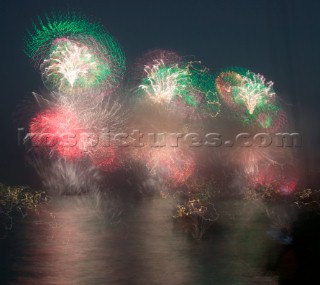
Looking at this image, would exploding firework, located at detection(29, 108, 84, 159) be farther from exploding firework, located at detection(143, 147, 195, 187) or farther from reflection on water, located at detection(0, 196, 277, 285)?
reflection on water, located at detection(0, 196, 277, 285)

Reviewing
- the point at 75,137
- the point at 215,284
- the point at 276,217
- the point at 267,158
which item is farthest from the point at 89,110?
the point at 215,284

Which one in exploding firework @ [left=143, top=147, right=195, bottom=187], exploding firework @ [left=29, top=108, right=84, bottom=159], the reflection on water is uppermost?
exploding firework @ [left=29, top=108, right=84, bottom=159]

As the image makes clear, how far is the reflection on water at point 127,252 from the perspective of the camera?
930cm

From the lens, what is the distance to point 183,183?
72.7ft

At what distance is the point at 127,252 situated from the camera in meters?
11.2

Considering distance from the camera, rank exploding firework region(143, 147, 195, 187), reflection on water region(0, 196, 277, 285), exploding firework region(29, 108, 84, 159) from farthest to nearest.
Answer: exploding firework region(143, 147, 195, 187)
exploding firework region(29, 108, 84, 159)
reflection on water region(0, 196, 277, 285)

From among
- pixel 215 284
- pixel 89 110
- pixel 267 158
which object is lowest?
pixel 215 284

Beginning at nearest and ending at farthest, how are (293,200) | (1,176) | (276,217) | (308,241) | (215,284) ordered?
(215,284) < (308,241) < (276,217) < (293,200) < (1,176)

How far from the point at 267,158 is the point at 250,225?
10.8m

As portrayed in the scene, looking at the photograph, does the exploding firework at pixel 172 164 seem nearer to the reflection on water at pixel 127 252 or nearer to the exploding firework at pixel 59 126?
the exploding firework at pixel 59 126

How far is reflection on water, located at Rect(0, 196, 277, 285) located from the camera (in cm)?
930

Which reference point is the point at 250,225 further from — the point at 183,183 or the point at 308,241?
the point at 183,183

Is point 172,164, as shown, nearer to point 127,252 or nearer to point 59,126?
point 59,126

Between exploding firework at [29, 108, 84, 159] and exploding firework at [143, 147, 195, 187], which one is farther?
exploding firework at [143, 147, 195, 187]
